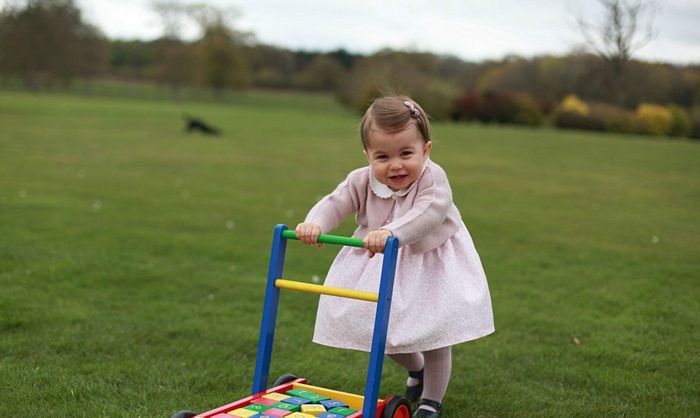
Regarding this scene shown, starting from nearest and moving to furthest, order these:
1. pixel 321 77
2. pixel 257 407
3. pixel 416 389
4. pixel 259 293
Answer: pixel 257 407 < pixel 416 389 < pixel 259 293 < pixel 321 77

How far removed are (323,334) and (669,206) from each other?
35.3 ft

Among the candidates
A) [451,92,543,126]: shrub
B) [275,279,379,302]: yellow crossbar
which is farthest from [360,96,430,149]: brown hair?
[451,92,543,126]: shrub

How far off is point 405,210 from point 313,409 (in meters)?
1.02

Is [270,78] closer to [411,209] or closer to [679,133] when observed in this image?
[679,133]

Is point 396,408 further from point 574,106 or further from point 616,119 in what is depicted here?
point 574,106

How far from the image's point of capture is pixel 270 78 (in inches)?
3039

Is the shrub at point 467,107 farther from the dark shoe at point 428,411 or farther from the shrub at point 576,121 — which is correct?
the dark shoe at point 428,411

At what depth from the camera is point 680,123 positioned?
35.6 metres

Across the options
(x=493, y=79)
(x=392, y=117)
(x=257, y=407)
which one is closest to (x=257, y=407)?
(x=257, y=407)

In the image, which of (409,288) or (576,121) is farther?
(576,121)

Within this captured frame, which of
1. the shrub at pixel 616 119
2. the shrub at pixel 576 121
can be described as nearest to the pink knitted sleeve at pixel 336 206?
the shrub at pixel 616 119

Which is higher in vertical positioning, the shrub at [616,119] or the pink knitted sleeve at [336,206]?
the shrub at [616,119]

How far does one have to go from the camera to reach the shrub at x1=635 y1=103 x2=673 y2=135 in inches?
1400

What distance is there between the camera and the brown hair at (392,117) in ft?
11.1
